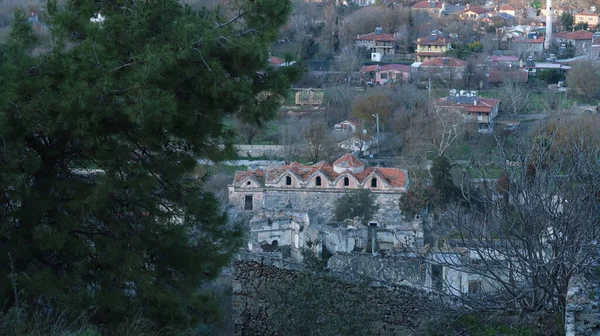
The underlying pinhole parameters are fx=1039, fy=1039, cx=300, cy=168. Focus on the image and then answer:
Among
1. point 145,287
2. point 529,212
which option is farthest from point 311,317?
point 529,212

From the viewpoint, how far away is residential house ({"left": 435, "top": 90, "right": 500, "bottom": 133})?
2328cm

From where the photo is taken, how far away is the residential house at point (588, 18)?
139ft

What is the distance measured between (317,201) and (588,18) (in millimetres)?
29298

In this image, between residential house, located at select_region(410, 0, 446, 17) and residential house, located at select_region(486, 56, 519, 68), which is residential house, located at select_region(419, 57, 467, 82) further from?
residential house, located at select_region(410, 0, 446, 17)

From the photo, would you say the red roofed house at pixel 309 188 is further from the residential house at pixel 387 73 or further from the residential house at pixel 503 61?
the residential house at pixel 503 61

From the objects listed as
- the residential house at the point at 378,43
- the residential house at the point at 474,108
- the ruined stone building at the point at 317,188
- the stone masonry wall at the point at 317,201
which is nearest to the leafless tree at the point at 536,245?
the ruined stone building at the point at 317,188

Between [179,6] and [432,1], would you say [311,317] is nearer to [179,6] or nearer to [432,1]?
[179,6]

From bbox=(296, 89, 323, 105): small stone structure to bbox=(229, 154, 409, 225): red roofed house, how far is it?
9696 millimetres

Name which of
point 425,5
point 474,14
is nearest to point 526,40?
point 474,14

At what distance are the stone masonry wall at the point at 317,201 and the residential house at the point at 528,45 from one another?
20437mm

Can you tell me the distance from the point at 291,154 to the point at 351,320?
1575 cm

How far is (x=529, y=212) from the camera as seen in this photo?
6.30 metres

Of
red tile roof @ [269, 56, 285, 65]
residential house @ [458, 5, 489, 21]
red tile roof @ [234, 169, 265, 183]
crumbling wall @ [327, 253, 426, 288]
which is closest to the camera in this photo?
red tile roof @ [269, 56, 285, 65]

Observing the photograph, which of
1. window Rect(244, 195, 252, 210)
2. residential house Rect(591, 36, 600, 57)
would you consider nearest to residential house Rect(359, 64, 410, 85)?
residential house Rect(591, 36, 600, 57)
